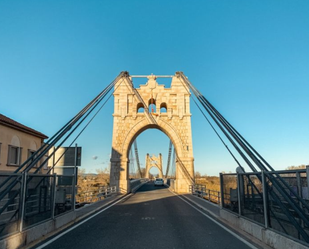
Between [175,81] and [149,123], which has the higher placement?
[175,81]

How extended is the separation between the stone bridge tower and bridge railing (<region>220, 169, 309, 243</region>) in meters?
17.5

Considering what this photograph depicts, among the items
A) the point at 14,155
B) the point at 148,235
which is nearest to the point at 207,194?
the point at 148,235

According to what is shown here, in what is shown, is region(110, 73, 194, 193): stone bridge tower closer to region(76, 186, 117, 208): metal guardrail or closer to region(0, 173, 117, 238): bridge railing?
region(76, 186, 117, 208): metal guardrail

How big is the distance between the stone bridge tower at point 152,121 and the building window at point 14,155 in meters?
9.63

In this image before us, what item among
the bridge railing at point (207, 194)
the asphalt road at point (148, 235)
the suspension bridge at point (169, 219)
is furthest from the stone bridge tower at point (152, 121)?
the asphalt road at point (148, 235)

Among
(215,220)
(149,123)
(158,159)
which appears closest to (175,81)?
(149,123)

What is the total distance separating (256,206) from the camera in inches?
303

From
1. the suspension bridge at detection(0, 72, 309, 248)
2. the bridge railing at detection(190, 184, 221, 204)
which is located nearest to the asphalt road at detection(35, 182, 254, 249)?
the suspension bridge at detection(0, 72, 309, 248)

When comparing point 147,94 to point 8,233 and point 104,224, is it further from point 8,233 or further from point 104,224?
point 8,233

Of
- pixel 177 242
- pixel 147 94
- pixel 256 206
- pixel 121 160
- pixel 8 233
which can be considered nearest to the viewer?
pixel 8 233

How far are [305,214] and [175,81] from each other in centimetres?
2498

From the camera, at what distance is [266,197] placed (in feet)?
22.8

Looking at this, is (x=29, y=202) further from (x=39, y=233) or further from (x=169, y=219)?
(x=169, y=219)

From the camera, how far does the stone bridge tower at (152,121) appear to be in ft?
88.4
